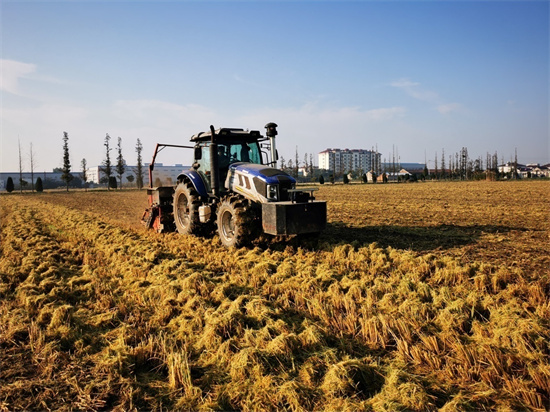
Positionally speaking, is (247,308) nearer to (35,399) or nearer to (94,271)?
(35,399)

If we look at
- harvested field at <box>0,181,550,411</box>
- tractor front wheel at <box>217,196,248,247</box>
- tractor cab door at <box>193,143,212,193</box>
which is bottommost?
harvested field at <box>0,181,550,411</box>

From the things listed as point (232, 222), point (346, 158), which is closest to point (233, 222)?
point (232, 222)

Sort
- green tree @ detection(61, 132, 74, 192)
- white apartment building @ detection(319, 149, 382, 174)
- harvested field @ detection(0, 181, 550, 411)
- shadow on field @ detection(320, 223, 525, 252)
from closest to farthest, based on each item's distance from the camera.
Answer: harvested field @ detection(0, 181, 550, 411)
shadow on field @ detection(320, 223, 525, 252)
green tree @ detection(61, 132, 74, 192)
white apartment building @ detection(319, 149, 382, 174)

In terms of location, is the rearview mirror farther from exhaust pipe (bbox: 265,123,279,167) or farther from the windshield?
exhaust pipe (bbox: 265,123,279,167)

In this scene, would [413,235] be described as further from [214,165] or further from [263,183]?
[214,165]

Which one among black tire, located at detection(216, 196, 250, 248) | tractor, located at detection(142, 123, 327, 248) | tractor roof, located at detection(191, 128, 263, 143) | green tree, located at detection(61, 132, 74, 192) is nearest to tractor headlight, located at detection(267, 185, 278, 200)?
tractor, located at detection(142, 123, 327, 248)

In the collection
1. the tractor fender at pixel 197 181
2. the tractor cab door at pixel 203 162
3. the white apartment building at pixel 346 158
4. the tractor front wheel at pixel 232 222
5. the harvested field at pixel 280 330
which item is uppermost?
the white apartment building at pixel 346 158

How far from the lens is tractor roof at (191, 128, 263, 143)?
9047 mm

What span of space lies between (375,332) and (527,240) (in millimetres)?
6349

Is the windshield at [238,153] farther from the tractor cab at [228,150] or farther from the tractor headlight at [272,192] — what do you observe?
the tractor headlight at [272,192]

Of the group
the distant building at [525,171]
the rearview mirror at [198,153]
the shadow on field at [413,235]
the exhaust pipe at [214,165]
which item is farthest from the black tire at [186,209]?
the distant building at [525,171]

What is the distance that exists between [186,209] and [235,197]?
249 centimetres

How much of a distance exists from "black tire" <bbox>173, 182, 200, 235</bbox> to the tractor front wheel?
1115 millimetres

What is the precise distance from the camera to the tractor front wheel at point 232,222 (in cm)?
767
